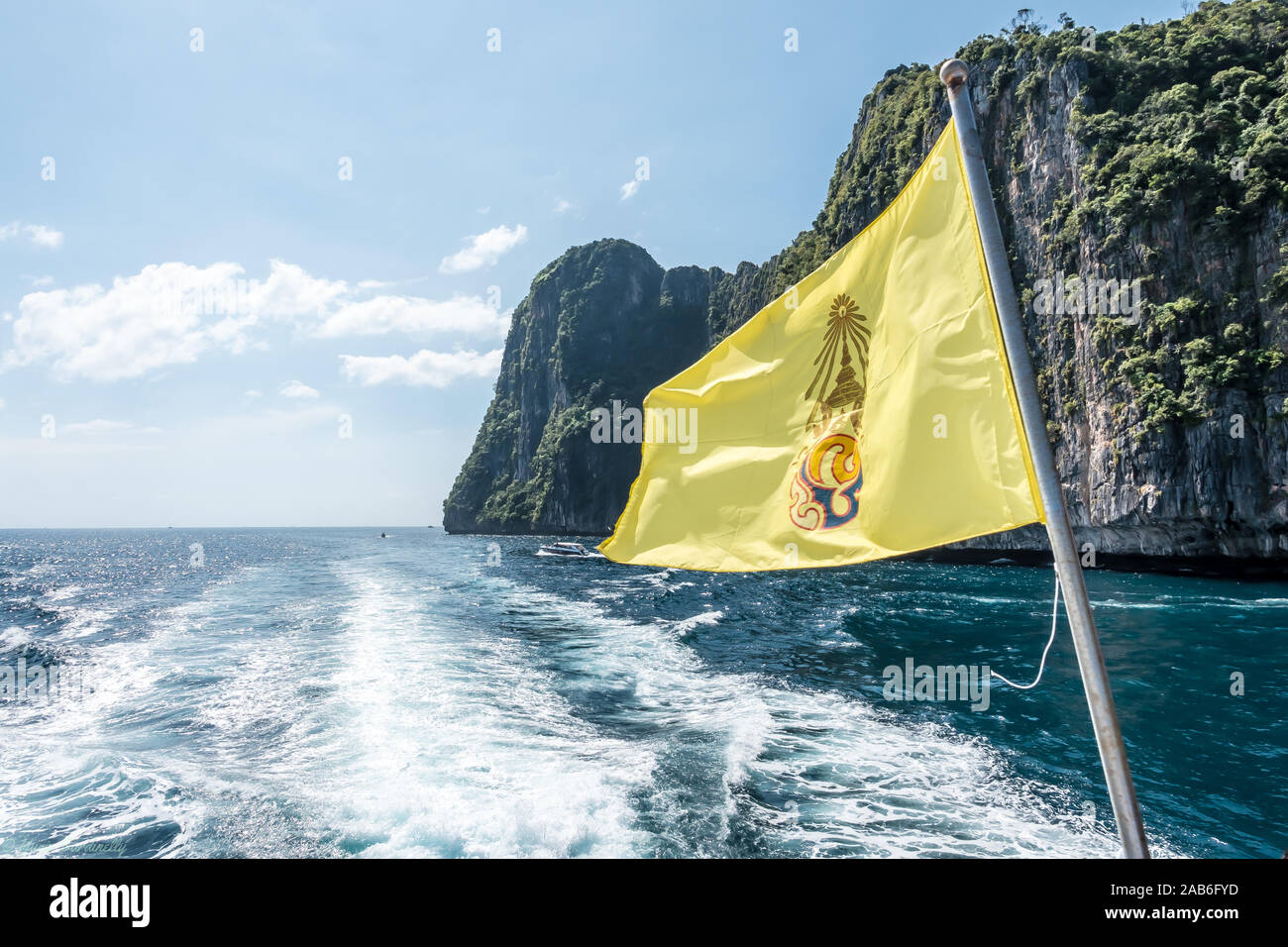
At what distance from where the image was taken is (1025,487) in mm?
3197

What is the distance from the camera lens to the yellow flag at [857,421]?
344cm

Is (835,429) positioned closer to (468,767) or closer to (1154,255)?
(468,767)

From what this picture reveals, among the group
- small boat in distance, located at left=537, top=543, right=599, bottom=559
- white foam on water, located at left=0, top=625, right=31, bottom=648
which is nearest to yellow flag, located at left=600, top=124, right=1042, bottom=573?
white foam on water, located at left=0, top=625, right=31, bottom=648

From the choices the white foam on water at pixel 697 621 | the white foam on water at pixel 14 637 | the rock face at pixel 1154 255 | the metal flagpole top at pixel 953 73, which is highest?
the rock face at pixel 1154 255

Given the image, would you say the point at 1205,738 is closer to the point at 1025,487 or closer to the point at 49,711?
the point at 1025,487

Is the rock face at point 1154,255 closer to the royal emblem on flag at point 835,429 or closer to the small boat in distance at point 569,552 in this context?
the small boat in distance at point 569,552

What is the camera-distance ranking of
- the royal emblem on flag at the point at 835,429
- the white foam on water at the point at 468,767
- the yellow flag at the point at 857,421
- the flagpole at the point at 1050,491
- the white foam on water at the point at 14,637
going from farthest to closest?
Answer: the white foam on water at the point at 14,637, the white foam on water at the point at 468,767, the royal emblem on flag at the point at 835,429, the yellow flag at the point at 857,421, the flagpole at the point at 1050,491

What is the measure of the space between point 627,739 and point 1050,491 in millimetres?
9578

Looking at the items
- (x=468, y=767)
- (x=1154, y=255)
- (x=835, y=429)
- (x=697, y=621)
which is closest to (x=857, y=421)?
(x=835, y=429)

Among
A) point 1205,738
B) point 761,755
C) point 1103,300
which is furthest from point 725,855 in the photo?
point 1103,300

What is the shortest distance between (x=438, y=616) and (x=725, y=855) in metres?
19.3

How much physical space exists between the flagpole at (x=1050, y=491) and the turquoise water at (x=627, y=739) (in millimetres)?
5419

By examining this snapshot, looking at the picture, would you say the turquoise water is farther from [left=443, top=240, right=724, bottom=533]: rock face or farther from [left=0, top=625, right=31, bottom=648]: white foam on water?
[left=443, top=240, right=724, bottom=533]: rock face

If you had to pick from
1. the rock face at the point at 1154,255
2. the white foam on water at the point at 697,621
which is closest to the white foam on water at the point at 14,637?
the white foam on water at the point at 697,621
